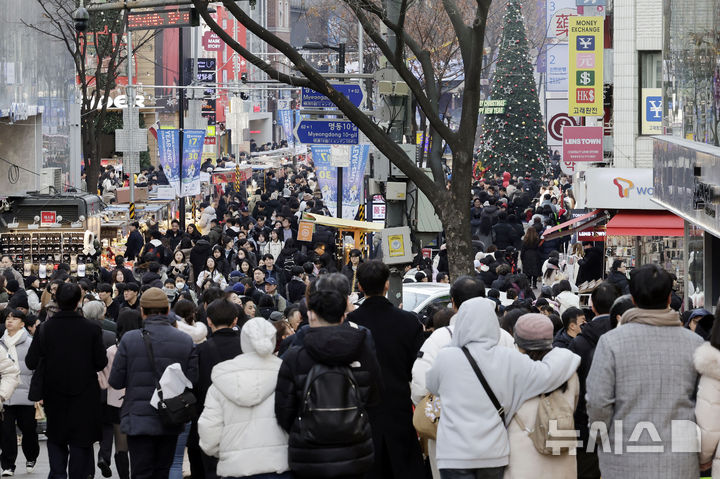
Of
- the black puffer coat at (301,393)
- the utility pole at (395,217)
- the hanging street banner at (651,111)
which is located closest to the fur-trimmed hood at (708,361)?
the black puffer coat at (301,393)

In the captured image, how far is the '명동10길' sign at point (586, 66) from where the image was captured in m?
27.2

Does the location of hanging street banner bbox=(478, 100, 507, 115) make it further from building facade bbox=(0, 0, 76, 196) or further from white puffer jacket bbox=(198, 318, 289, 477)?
white puffer jacket bbox=(198, 318, 289, 477)

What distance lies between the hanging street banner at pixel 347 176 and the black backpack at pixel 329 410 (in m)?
21.5

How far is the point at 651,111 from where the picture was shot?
26391 millimetres

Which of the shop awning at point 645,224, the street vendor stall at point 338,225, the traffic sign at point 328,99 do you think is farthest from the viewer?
the street vendor stall at point 338,225

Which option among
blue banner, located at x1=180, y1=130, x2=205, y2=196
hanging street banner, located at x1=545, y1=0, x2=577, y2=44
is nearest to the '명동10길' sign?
hanging street banner, located at x1=545, y1=0, x2=577, y2=44

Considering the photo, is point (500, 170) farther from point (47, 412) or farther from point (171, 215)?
point (47, 412)

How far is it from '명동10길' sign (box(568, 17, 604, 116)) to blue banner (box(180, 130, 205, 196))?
10.4 m

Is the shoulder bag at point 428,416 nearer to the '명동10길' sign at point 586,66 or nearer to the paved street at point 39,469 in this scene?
the paved street at point 39,469

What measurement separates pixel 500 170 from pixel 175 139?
2651 centimetres

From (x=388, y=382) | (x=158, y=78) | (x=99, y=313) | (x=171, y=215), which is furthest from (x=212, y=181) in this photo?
(x=388, y=382)

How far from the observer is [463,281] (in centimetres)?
794

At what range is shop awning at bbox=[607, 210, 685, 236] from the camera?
2072 centimetres

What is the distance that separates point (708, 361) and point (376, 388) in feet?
6.32
